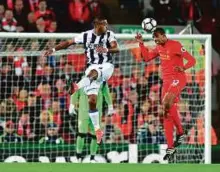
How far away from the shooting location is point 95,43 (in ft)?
35.9

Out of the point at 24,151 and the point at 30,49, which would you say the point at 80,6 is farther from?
the point at 24,151

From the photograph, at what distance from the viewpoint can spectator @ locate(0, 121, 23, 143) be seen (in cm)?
1257

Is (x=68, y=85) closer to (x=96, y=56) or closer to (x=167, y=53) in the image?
(x=96, y=56)

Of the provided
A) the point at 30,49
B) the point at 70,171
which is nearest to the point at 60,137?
the point at 30,49

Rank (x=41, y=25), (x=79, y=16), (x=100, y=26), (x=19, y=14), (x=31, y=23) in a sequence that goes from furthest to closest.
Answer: (x=79, y=16) → (x=19, y=14) → (x=31, y=23) → (x=41, y=25) → (x=100, y=26)

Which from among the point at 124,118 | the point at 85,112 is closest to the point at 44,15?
the point at 124,118

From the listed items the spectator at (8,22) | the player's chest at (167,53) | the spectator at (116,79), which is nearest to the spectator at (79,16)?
the spectator at (8,22)

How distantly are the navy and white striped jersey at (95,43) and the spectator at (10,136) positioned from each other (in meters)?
2.11

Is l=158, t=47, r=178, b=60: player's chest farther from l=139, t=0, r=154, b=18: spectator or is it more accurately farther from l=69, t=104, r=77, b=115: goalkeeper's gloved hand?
l=139, t=0, r=154, b=18: spectator

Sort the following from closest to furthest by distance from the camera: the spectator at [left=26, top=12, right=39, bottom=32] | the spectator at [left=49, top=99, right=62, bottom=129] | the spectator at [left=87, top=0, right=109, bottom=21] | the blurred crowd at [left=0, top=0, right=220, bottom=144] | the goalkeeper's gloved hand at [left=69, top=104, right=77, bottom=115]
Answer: the goalkeeper's gloved hand at [left=69, top=104, right=77, bottom=115] < the blurred crowd at [left=0, top=0, right=220, bottom=144] < the spectator at [left=49, top=99, right=62, bottom=129] < the spectator at [left=26, top=12, right=39, bottom=32] < the spectator at [left=87, top=0, right=109, bottom=21]

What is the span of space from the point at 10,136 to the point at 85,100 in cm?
166

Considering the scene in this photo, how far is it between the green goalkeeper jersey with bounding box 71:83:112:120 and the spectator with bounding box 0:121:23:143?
1124mm

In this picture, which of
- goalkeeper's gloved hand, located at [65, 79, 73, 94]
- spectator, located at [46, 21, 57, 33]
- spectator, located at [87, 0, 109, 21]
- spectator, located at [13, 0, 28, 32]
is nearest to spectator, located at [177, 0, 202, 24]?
spectator, located at [87, 0, 109, 21]

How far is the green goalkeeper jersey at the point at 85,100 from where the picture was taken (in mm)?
11230
